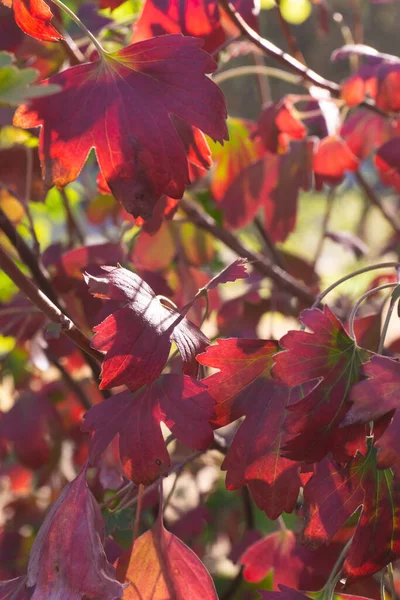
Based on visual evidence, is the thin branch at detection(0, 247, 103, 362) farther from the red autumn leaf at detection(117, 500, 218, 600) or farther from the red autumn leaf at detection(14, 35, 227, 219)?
the red autumn leaf at detection(117, 500, 218, 600)

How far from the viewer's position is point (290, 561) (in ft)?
2.57

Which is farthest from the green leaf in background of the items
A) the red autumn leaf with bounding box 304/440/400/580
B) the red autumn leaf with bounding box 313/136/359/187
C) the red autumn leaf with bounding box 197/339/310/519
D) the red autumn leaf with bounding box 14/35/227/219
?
the red autumn leaf with bounding box 313/136/359/187

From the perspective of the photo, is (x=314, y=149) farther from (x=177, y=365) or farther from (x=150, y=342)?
(x=150, y=342)

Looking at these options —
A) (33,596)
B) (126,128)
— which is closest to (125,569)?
(33,596)

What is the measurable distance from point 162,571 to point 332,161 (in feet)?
2.02

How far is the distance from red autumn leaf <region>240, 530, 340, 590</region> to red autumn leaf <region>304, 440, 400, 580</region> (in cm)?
10

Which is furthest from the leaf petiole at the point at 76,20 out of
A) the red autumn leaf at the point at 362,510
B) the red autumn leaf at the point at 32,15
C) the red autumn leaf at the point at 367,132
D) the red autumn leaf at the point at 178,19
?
the red autumn leaf at the point at 367,132

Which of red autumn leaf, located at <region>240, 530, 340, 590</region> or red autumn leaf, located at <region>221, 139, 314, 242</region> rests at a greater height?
red autumn leaf, located at <region>221, 139, 314, 242</region>

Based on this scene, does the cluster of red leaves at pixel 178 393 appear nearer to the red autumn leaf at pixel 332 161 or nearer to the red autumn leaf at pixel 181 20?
the red autumn leaf at pixel 181 20

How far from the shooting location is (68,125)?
23.9 inches

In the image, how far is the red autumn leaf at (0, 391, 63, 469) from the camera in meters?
1.14

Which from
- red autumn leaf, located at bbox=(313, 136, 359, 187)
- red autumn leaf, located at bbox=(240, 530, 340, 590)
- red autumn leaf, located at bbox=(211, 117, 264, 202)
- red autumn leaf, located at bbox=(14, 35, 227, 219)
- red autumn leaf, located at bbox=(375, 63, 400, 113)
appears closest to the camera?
red autumn leaf, located at bbox=(14, 35, 227, 219)

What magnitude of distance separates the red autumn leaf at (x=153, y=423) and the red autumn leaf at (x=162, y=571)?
0.08 m

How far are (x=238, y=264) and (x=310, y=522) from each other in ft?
0.70
